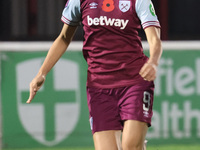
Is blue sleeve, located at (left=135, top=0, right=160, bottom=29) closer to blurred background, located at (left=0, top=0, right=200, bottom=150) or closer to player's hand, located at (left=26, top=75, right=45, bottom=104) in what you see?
player's hand, located at (left=26, top=75, right=45, bottom=104)

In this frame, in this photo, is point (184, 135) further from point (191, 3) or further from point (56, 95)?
point (191, 3)

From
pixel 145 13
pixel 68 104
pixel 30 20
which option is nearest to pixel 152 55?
pixel 145 13

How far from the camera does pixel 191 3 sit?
42.7ft

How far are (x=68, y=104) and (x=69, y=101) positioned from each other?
38 mm

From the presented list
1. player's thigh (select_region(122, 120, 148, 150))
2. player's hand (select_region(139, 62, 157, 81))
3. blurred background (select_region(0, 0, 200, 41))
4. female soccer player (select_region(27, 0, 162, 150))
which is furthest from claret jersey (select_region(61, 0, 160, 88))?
blurred background (select_region(0, 0, 200, 41))

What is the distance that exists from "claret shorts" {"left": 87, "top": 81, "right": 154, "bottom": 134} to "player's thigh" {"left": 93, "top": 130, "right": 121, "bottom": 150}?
0.04 metres

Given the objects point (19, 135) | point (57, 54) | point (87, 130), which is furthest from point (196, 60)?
point (57, 54)

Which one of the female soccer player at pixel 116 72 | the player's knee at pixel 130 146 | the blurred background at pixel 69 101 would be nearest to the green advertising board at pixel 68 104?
the blurred background at pixel 69 101

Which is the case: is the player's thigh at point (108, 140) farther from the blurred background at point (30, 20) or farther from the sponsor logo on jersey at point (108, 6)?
the blurred background at point (30, 20)

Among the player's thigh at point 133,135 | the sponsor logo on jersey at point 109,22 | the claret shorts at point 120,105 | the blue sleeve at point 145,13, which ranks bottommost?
the player's thigh at point 133,135

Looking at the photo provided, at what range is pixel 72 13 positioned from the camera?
553cm

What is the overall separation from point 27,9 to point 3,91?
398 cm

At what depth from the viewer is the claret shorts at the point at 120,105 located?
17.5ft

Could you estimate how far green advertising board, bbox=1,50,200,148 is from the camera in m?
8.66
